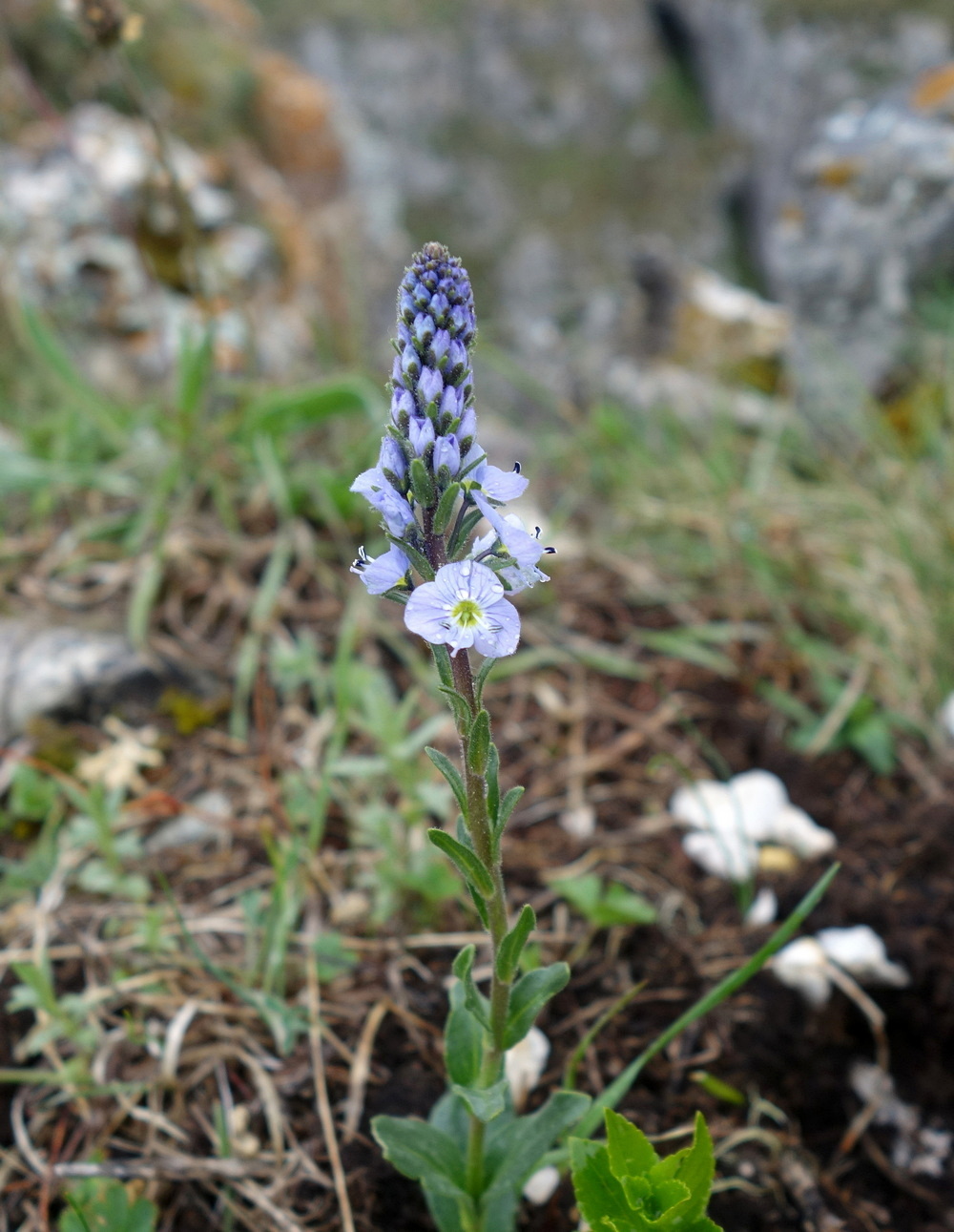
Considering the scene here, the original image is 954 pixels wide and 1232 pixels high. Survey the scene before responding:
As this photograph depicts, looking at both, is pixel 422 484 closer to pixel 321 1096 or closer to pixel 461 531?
pixel 461 531

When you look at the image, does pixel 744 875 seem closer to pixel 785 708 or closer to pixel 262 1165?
pixel 785 708


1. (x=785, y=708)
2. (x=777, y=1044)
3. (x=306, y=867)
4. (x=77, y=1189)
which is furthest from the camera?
(x=785, y=708)

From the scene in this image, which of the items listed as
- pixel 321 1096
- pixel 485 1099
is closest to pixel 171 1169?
pixel 321 1096

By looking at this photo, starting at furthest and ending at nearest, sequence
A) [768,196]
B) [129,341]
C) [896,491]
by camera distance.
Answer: [768,196] < [129,341] < [896,491]

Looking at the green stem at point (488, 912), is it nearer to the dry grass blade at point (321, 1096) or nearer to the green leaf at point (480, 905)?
the green leaf at point (480, 905)

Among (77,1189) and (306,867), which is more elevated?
(306,867)

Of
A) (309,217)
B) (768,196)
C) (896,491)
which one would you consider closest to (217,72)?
(309,217)

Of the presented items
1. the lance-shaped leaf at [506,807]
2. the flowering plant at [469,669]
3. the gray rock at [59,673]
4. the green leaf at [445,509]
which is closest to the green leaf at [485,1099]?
the flowering plant at [469,669]
